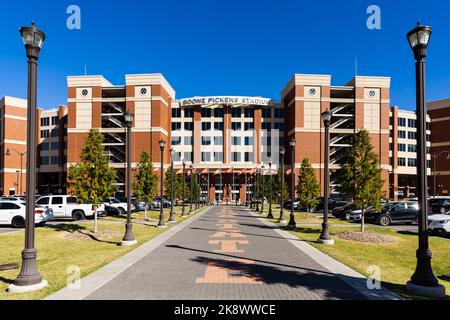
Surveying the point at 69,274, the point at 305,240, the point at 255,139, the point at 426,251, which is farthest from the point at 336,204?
the point at 255,139

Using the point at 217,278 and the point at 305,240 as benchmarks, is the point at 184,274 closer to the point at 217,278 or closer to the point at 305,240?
the point at 217,278

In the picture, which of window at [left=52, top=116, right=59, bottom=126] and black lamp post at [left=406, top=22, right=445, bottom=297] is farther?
window at [left=52, top=116, right=59, bottom=126]

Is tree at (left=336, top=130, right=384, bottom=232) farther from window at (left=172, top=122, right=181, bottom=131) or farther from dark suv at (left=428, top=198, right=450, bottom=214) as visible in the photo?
window at (left=172, top=122, right=181, bottom=131)

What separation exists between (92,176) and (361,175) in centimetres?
1377

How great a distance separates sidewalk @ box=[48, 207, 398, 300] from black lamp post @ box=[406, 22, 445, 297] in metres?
0.82

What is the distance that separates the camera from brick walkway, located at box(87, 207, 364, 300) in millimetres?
7129

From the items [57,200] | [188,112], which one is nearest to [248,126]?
[188,112]

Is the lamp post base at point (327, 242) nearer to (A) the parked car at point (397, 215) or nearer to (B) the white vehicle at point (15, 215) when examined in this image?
(A) the parked car at point (397, 215)

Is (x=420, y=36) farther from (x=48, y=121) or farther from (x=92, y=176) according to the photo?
(x=48, y=121)

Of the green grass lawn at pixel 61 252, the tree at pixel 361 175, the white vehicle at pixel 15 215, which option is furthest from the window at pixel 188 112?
the tree at pixel 361 175

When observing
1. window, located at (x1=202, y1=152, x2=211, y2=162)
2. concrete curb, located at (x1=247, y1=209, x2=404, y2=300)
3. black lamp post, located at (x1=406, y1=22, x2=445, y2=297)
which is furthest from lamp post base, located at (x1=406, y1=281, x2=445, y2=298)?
window, located at (x1=202, y1=152, x2=211, y2=162)

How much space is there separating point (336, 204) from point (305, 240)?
2190cm

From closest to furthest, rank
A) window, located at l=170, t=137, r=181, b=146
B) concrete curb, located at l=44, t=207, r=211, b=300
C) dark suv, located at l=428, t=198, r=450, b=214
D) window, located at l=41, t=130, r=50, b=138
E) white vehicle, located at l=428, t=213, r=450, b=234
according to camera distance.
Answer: concrete curb, located at l=44, t=207, r=211, b=300 < white vehicle, located at l=428, t=213, r=450, b=234 < dark suv, located at l=428, t=198, r=450, b=214 < window, located at l=170, t=137, r=181, b=146 < window, located at l=41, t=130, r=50, b=138

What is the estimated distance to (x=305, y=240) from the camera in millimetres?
15672
